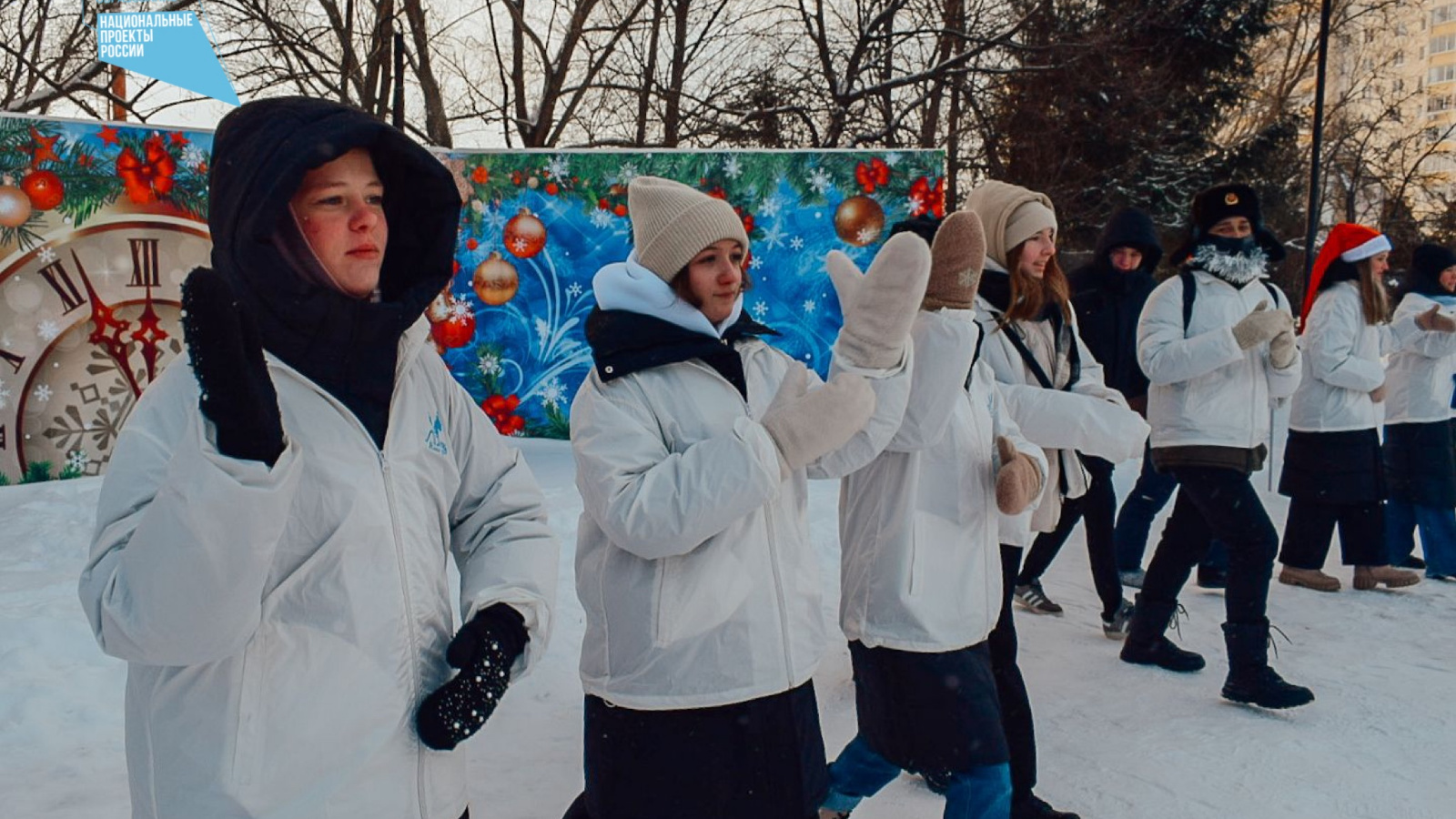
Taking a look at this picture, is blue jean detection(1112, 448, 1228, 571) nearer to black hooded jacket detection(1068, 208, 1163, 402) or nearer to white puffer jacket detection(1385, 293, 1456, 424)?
black hooded jacket detection(1068, 208, 1163, 402)

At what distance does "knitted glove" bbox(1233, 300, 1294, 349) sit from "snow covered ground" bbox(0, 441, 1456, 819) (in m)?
1.39

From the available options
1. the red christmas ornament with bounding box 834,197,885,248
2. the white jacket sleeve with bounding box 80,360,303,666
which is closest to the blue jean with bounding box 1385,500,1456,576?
the red christmas ornament with bounding box 834,197,885,248

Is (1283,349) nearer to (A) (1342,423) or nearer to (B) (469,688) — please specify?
(A) (1342,423)

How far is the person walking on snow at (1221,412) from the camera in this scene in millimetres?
3945

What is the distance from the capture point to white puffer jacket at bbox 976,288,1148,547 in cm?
312

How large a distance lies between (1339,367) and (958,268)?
12.2ft

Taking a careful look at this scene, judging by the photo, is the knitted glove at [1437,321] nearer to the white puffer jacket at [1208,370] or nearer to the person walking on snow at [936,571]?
the white puffer jacket at [1208,370]

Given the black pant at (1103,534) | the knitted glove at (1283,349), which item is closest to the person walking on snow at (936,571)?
the knitted glove at (1283,349)

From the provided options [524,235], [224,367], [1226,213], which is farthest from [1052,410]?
[524,235]

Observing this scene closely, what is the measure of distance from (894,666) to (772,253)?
5.38 metres

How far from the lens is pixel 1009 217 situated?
327 cm

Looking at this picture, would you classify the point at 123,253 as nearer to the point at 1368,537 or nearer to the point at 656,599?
the point at 656,599

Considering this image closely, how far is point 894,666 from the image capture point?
2.66m

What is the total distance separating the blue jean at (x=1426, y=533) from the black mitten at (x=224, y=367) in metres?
6.18
